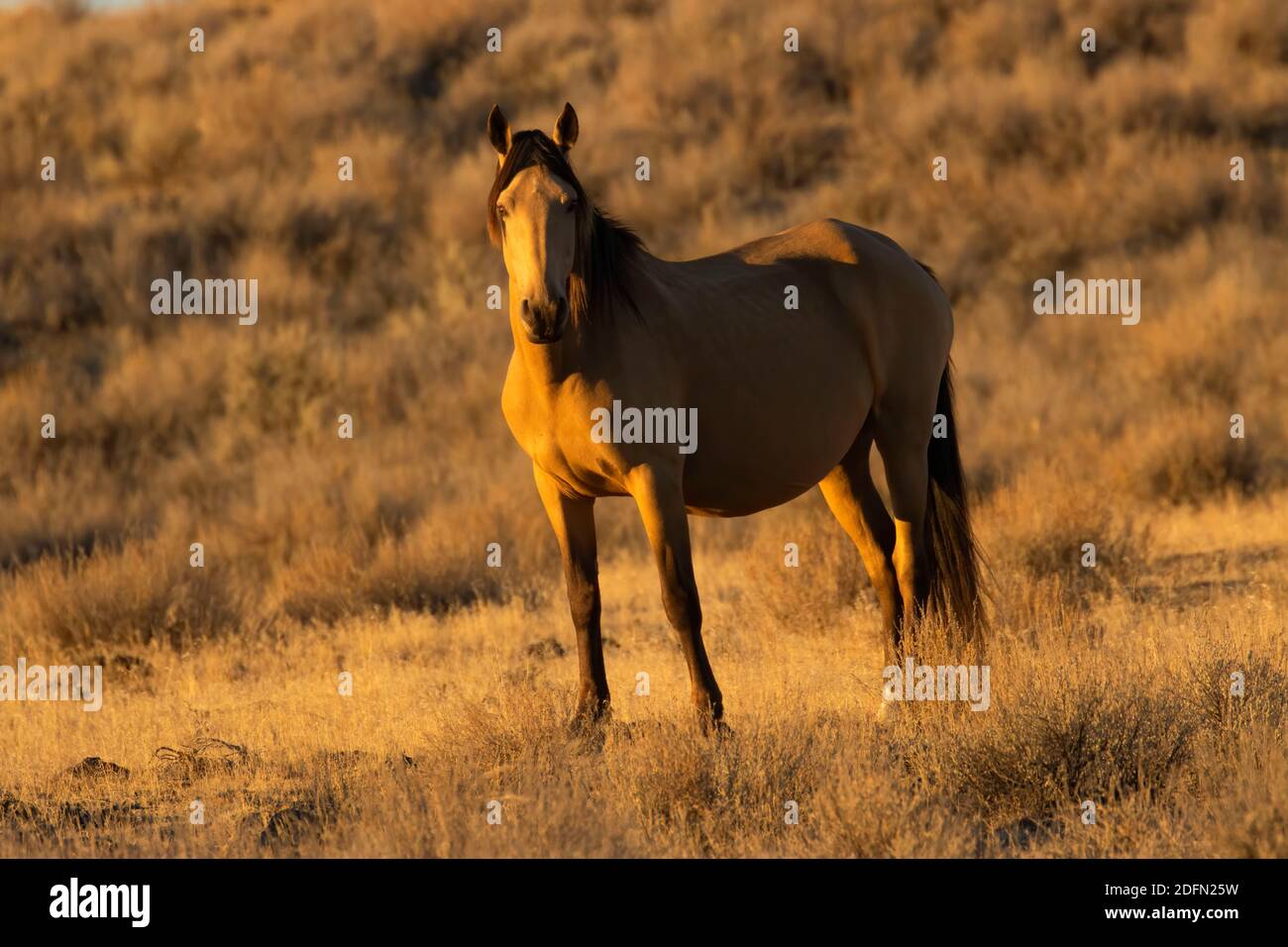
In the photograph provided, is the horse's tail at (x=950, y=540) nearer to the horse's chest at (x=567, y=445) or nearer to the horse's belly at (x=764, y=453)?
the horse's belly at (x=764, y=453)

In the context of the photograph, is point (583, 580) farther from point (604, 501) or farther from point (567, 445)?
point (604, 501)

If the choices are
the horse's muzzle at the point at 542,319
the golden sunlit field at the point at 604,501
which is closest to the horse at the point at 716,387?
the horse's muzzle at the point at 542,319

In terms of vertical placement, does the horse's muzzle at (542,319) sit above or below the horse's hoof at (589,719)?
above

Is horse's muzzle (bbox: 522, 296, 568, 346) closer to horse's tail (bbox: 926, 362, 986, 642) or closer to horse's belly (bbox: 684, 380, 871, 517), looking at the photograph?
horse's belly (bbox: 684, 380, 871, 517)

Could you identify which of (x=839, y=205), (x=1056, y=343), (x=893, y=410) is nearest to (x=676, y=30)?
(x=839, y=205)

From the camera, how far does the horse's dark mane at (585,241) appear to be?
5598 millimetres

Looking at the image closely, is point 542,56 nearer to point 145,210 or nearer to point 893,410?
point 145,210

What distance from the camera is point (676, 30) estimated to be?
25422mm

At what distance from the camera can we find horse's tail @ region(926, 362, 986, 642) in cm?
710

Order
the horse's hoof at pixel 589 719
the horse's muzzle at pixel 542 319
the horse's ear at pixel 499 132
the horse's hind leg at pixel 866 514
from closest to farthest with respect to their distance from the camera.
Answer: the horse's muzzle at pixel 542 319 < the horse's ear at pixel 499 132 < the horse's hoof at pixel 589 719 < the horse's hind leg at pixel 866 514

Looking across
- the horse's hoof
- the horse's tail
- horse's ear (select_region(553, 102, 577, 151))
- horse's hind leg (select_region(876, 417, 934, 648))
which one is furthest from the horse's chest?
the horse's tail

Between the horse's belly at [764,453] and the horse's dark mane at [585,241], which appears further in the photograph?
the horse's belly at [764,453]

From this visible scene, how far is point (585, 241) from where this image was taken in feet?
18.9
